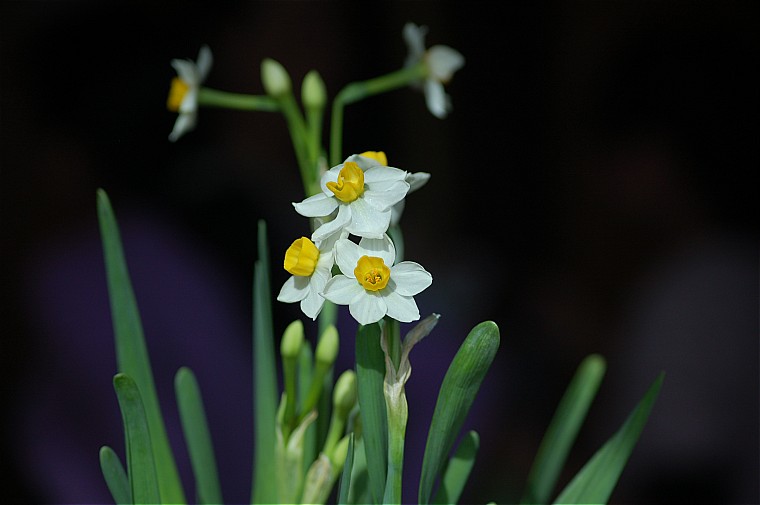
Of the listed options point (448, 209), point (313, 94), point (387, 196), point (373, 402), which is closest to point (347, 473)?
point (373, 402)

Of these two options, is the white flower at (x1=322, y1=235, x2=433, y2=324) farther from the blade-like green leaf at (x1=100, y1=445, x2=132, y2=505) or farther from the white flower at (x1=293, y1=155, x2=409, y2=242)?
the blade-like green leaf at (x1=100, y1=445, x2=132, y2=505)

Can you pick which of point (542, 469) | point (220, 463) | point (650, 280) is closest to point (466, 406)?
point (542, 469)

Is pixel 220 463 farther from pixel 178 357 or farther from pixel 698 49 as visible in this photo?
pixel 698 49

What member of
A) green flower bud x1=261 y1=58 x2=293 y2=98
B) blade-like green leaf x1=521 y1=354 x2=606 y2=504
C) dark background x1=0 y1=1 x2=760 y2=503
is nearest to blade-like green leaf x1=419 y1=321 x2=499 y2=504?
blade-like green leaf x1=521 y1=354 x2=606 y2=504

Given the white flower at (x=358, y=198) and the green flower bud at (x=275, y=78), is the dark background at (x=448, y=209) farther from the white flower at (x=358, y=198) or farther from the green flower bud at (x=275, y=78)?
the white flower at (x=358, y=198)

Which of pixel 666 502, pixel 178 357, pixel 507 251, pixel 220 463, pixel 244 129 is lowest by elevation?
pixel 666 502

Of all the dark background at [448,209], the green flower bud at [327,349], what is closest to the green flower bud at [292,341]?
the green flower bud at [327,349]
